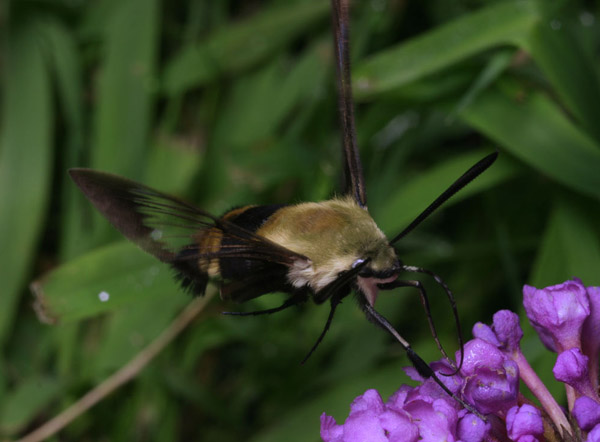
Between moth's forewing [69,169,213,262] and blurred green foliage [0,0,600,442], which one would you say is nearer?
moth's forewing [69,169,213,262]

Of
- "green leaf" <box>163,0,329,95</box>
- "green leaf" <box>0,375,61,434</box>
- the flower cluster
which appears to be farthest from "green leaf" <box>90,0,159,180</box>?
→ the flower cluster

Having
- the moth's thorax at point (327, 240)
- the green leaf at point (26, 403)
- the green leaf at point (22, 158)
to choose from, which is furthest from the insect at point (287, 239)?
the green leaf at point (22, 158)

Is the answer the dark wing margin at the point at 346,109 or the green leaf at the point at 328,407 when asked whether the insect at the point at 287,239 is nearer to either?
A: the dark wing margin at the point at 346,109

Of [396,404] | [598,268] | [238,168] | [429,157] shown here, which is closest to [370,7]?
[429,157]

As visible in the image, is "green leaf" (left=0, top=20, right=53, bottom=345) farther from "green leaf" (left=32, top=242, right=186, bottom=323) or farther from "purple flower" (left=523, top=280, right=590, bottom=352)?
"purple flower" (left=523, top=280, right=590, bottom=352)

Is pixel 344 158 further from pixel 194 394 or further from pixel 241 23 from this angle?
pixel 241 23

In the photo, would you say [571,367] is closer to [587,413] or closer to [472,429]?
[587,413]
